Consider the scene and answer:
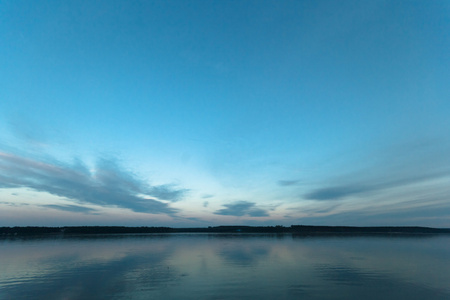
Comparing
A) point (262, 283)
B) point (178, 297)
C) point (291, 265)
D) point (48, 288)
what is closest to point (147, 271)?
point (48, 288)

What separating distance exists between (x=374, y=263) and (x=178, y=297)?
29265 mm

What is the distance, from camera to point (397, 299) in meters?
18.6

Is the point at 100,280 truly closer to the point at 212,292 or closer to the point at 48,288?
the point at 48,288

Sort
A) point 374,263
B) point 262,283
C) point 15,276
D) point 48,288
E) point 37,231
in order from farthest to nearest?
point 37,231 → point 374,263 → point 15,276 → point 262,283 → point 48,288

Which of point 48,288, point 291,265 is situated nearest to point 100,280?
point 48,288

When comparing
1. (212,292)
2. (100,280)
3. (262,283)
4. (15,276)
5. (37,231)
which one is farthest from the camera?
(37,231)

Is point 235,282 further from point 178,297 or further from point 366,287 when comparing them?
point 366,287

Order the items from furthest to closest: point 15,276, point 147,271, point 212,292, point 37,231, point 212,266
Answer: point 37,231, point 212,266, point 147,271, point 15,276, point 212,292

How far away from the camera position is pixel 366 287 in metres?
21.8

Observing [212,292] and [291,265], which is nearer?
[212,292]

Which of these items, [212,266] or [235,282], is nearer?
[235,282]

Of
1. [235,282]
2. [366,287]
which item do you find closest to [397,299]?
[366,287]

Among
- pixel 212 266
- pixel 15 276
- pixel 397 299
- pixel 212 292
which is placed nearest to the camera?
pixel 397 299

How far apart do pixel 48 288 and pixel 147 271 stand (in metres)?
10.0
